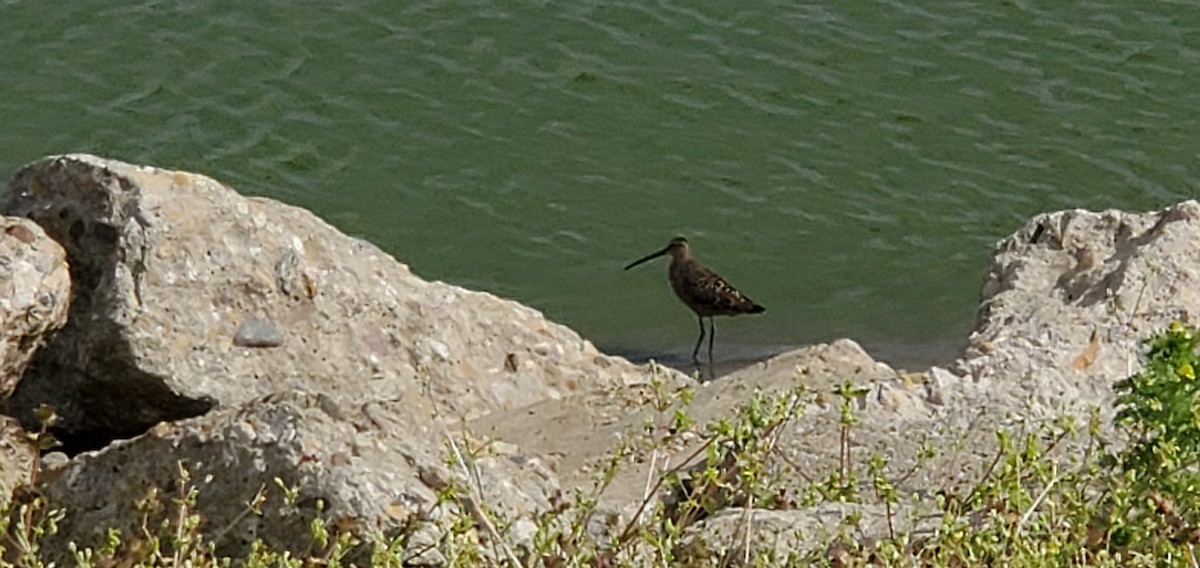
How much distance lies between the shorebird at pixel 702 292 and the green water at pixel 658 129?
18 cm

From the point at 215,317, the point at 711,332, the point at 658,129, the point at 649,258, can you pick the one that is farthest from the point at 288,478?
the point at 658,129

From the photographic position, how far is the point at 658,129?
40.6ft

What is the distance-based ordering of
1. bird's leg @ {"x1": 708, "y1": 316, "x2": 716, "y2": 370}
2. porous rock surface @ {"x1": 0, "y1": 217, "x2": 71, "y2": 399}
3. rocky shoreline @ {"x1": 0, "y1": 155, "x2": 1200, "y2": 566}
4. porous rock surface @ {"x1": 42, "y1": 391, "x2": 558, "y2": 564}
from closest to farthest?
porous rock surface @ {"x1": 42, "y1": 391, "x2": 558, "y2": 564}
rocky shoreline @ {"x1": 0, "y1": 155, "x2": 1200, "y2": 566}
porous rock surface @ {"x1": 0, "y1": 217, "x2": 71, "y2": 399}
bird's leg @ {"x1": 708, "y1": 316, "x2": 716, "y2": 370}

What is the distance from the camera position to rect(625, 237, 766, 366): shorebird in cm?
1052

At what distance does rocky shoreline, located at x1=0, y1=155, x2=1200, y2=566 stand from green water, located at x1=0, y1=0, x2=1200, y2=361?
8.84 feet

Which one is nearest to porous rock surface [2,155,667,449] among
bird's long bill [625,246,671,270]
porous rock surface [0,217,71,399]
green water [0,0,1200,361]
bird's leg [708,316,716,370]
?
porous rock surface [0,217,71,399]

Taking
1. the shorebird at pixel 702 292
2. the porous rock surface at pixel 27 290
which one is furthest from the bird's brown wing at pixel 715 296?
the porous rock surface at pixel 27 290

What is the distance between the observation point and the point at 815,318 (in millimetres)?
10945

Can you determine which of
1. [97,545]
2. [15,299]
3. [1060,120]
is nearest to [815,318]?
[1060,120]

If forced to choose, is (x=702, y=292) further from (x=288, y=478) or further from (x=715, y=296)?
(x=288, y=478)

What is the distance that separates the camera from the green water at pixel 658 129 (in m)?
11.3

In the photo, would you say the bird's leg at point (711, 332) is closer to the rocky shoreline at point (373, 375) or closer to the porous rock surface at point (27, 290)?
the rocky shoreline at point (373, 375)

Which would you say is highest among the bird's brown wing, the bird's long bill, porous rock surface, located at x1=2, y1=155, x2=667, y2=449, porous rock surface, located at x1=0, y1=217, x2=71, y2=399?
porous rock surface, located at x1=0, y1=217, x2=71, y2=399

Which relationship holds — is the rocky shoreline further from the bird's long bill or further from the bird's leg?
the bird's long bill
